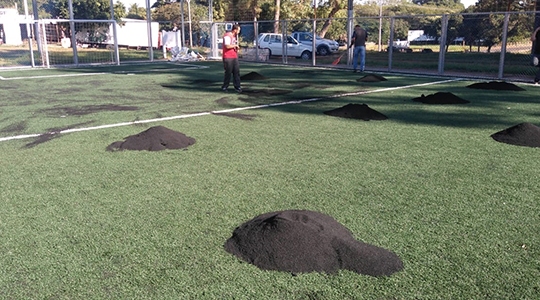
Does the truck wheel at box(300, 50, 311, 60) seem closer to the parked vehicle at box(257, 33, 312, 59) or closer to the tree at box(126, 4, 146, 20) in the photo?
the parked vehicle at box(257, 33, 312, 59)

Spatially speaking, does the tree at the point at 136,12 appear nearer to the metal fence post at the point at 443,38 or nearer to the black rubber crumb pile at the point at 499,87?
the metal fence post at the point at 443,38

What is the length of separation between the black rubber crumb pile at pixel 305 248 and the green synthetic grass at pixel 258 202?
99 millimetres

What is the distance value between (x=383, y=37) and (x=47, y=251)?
116ft

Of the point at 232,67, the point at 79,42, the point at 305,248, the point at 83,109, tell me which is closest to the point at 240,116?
the point at 83,109

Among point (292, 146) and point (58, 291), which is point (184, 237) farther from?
point (292, 146)

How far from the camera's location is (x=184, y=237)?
3.69 m

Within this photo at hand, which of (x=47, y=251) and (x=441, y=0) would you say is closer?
(x=47, y=251)

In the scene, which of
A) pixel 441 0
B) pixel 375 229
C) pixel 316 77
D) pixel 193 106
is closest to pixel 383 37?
pixel 316 77

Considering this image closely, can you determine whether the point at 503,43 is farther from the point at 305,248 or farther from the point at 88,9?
the point at 88,9

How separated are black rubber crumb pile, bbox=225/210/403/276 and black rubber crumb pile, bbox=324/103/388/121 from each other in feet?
17.3

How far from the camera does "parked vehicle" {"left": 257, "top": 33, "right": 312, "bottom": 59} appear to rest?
1074 inches

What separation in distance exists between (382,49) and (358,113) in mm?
18716

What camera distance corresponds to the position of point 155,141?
6602 millimetres

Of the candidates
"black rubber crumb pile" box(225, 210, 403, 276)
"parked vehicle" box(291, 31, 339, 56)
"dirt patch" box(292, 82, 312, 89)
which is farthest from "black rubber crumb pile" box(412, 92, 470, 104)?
"parked vehicle" box(291, 31, 339, 56)
